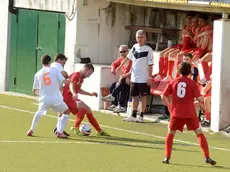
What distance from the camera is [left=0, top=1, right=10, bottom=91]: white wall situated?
24781mm

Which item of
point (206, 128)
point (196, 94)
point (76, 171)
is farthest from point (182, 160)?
point (206, 128)

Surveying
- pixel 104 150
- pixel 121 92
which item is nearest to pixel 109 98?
pixel 121 92

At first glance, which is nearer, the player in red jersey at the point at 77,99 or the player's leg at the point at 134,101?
the player in red jersey at the point at 77,99

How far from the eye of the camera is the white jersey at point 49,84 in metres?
15.8

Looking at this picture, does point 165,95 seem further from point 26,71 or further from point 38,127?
point 26,71

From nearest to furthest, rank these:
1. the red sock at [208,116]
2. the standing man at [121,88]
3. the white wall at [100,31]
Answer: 1. the red sock at [208,116]
2. the standing man at [121,88]
3. the white wall at [100,31]

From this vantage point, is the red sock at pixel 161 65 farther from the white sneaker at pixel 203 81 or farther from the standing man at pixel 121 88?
the white sneaker at pixel 203 81

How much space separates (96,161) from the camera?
43.9 feet

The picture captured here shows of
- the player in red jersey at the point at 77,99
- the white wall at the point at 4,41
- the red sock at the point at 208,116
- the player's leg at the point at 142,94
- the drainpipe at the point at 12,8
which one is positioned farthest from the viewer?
the white wall at the point at 4,41

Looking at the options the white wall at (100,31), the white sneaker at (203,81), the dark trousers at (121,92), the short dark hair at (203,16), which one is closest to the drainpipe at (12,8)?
the white wall at (100,31)

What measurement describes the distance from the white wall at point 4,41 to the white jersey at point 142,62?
6632 mm

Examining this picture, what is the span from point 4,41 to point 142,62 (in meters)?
6.91

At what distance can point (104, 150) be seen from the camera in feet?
47.9

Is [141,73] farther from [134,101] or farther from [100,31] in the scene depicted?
[100,31]
